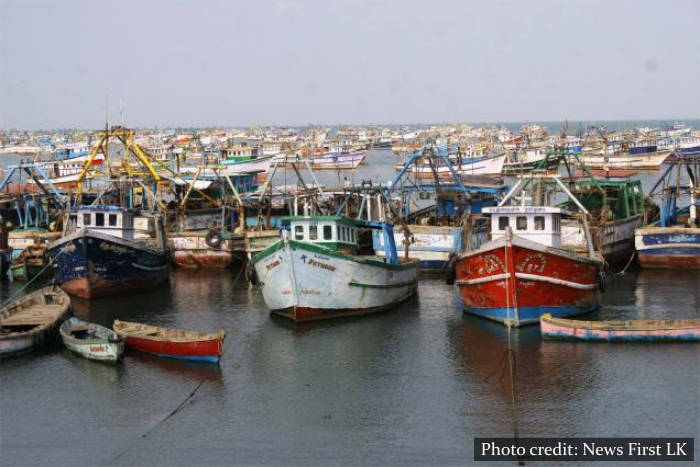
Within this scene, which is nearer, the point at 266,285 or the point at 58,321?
the point at 58,321

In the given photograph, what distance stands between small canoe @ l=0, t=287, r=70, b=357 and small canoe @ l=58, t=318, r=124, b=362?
0.62m

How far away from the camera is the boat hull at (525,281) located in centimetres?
2603

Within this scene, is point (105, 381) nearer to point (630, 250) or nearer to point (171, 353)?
point (171, 353)

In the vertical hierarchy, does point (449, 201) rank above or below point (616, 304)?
above

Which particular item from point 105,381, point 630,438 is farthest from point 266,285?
point 630,438

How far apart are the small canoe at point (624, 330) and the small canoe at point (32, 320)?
46.3ft

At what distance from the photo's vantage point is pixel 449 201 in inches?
1662

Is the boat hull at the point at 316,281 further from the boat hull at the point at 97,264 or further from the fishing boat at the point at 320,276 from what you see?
the boat hull at the point at 97,264

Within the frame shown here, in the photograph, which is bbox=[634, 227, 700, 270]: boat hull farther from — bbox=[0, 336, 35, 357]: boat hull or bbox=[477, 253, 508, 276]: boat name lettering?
bbox=[0, 336, 35, 357]: boat hull

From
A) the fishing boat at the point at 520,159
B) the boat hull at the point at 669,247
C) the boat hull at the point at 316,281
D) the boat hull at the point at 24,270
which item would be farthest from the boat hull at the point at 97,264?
the fishing boat at the point at 520,159

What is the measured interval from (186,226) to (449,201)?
41.1ft

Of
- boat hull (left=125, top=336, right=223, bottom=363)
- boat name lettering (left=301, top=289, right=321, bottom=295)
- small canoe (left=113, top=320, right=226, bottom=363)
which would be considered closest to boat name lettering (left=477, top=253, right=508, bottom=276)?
boat name lettering (left=301, top=289, right=321, bottom=295)

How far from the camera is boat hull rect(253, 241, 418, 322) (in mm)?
27375

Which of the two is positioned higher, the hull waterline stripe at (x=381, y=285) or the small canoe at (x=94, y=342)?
the hull waterline stripe at (x=381, y=285)
